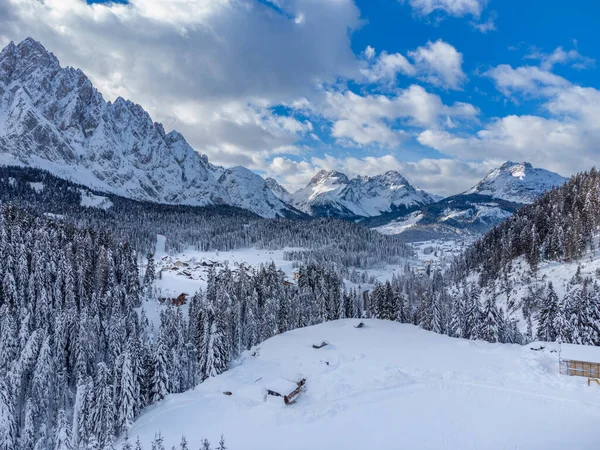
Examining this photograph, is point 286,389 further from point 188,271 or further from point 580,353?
point 188,271

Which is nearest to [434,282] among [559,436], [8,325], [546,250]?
[546,250]

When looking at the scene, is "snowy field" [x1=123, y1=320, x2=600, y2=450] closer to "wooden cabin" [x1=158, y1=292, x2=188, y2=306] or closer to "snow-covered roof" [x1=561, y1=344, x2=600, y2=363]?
"snow-covered roof" [x1=561, y1=344, x2=600, y2=363]

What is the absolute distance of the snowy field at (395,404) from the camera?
2589cm

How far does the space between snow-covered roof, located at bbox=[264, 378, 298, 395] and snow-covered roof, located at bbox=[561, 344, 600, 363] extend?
27563mm

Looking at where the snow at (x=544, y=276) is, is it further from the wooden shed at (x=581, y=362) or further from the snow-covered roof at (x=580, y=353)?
the wooden shed at (x=581, y=362)

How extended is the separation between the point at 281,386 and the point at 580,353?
101 ft

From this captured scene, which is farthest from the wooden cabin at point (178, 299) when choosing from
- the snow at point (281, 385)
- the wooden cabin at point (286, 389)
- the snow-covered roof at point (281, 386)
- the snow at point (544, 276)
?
the snow at point (544, 276)

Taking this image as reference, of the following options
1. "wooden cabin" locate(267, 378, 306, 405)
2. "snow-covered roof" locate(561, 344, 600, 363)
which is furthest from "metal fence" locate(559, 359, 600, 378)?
"wooden cabin" locate(267, 378, 306, 405)

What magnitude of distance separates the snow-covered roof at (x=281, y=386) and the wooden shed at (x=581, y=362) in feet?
87.4

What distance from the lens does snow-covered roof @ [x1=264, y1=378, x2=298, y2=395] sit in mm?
35688

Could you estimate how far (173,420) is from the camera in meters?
35.4

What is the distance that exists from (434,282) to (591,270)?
5954 centimetres

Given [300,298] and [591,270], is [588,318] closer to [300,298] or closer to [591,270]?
[591,270]

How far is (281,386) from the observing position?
3669 centimetres
